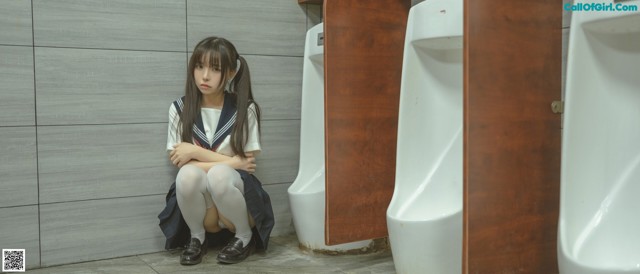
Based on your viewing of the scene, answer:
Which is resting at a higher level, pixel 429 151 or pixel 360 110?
pixel 360 110

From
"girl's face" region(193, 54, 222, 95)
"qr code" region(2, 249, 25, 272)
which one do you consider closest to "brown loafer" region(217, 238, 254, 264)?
"girl's face" region(193, 54, 222, 95)

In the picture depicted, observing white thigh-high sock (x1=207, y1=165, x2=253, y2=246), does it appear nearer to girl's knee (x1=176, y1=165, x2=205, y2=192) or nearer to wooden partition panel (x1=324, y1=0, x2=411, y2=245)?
girl's knee (x1=176, y1=165, x2=205, y2=192)

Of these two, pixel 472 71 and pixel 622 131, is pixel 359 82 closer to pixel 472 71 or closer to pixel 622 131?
pixel 472 71

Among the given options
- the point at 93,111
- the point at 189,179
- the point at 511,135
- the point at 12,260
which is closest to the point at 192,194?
the point at 189,179

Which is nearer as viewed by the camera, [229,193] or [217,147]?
[229,193]

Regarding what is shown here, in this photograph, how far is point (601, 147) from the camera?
1.35m

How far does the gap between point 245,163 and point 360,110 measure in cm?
42

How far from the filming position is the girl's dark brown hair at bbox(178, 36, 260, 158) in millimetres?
1981

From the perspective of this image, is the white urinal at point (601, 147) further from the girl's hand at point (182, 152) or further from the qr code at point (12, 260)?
the qr code at point (12, 260)

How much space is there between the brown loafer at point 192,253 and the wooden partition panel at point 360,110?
0.42m

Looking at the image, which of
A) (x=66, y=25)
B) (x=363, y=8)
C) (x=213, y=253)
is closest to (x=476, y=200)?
(x=363, y=8)

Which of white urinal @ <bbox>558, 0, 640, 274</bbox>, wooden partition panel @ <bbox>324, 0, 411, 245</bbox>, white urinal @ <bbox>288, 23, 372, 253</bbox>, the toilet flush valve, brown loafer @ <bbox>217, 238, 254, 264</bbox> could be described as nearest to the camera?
white urinal @ <bbox>558, 0, 640, 274</bbox>

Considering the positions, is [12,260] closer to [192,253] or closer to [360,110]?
[192,253]

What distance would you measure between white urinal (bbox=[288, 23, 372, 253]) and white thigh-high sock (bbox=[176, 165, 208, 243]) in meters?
0.32
